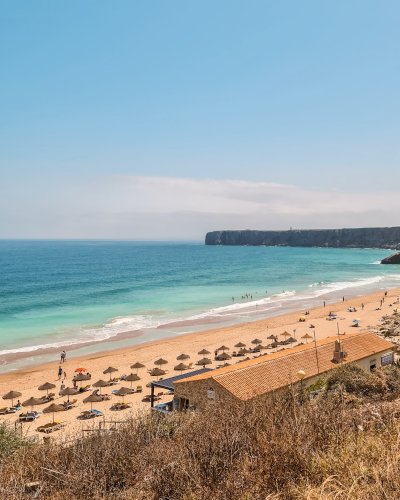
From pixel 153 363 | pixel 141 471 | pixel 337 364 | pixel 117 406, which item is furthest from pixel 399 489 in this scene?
pixel 153 363

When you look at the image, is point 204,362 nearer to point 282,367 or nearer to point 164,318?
point 282,367

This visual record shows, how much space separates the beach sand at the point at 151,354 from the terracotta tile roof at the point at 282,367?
4.76m

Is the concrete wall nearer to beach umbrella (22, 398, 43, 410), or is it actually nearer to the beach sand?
the beach sand

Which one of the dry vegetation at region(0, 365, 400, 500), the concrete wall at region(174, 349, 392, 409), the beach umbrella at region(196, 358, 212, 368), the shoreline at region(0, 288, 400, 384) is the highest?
the dry vegetation at region(0, 365, 400, 500)

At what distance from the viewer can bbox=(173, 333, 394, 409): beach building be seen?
587 inches

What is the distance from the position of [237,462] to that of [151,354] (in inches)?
1174

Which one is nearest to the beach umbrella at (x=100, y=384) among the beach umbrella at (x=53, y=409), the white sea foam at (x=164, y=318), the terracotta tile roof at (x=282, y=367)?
the beach umbrella at (x=53, y=409)

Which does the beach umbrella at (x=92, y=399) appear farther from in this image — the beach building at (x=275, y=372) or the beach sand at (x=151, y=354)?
the beach building at (x=275, y=372)

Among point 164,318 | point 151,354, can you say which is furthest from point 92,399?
point 164,318

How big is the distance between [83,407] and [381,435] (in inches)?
837

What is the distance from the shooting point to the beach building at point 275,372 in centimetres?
1490

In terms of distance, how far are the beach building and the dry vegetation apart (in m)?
4.71

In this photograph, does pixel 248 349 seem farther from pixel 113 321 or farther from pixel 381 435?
pixel 381 435

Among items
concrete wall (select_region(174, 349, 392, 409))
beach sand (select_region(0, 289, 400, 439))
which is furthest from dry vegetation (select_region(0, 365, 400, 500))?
beach sand (select_region(0, 289, 400, 439))
